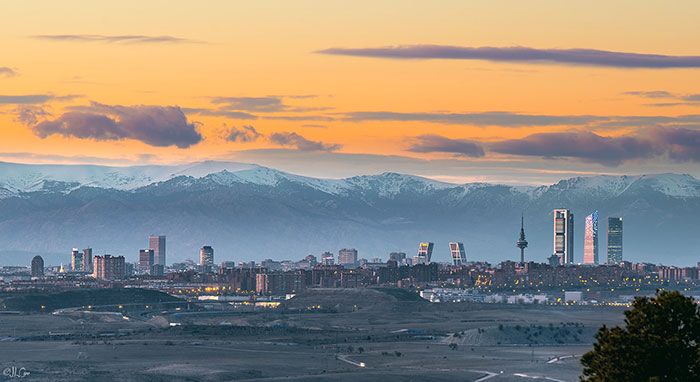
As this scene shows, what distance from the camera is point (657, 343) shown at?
276ft

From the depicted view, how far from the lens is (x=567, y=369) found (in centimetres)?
18688

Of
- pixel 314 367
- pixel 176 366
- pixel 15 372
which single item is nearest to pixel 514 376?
pixel 314 367

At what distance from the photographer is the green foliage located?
276 feet
